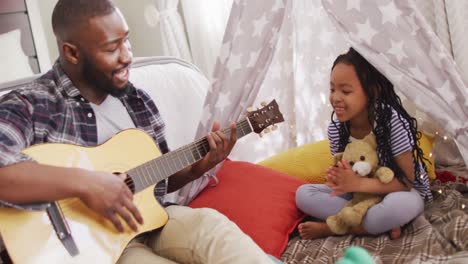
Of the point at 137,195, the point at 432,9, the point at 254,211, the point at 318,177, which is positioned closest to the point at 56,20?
the point at 137,195

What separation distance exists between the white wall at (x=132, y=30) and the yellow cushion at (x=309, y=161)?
75.4 inches

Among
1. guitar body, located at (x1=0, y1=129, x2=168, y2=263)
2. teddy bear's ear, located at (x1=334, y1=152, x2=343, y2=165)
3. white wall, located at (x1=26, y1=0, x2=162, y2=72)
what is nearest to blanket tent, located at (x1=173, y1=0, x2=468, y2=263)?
teddy bear's ear, located at (x1=334, y1=152, x2=343, y2=165)

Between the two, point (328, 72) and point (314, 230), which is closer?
point (314, 230)

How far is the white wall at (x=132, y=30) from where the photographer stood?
11.9ft

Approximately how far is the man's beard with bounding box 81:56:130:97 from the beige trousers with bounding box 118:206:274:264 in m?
0.36

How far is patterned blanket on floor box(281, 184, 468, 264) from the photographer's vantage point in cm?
137

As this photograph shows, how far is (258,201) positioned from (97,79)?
623 mm

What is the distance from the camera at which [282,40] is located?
2039mm

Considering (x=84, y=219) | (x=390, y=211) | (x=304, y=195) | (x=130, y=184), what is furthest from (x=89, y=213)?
(x=390, y=211)

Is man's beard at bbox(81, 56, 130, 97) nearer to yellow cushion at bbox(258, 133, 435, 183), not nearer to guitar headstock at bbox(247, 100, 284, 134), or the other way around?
guitar headstock at bbox(247, 100, 284, 134)

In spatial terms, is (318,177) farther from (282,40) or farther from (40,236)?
(40,236)

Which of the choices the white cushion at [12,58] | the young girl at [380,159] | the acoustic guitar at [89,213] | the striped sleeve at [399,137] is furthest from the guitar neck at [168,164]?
the white cushion at [12,58]

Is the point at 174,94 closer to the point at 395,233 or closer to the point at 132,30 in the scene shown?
the point at 395,233

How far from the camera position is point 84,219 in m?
1.30
